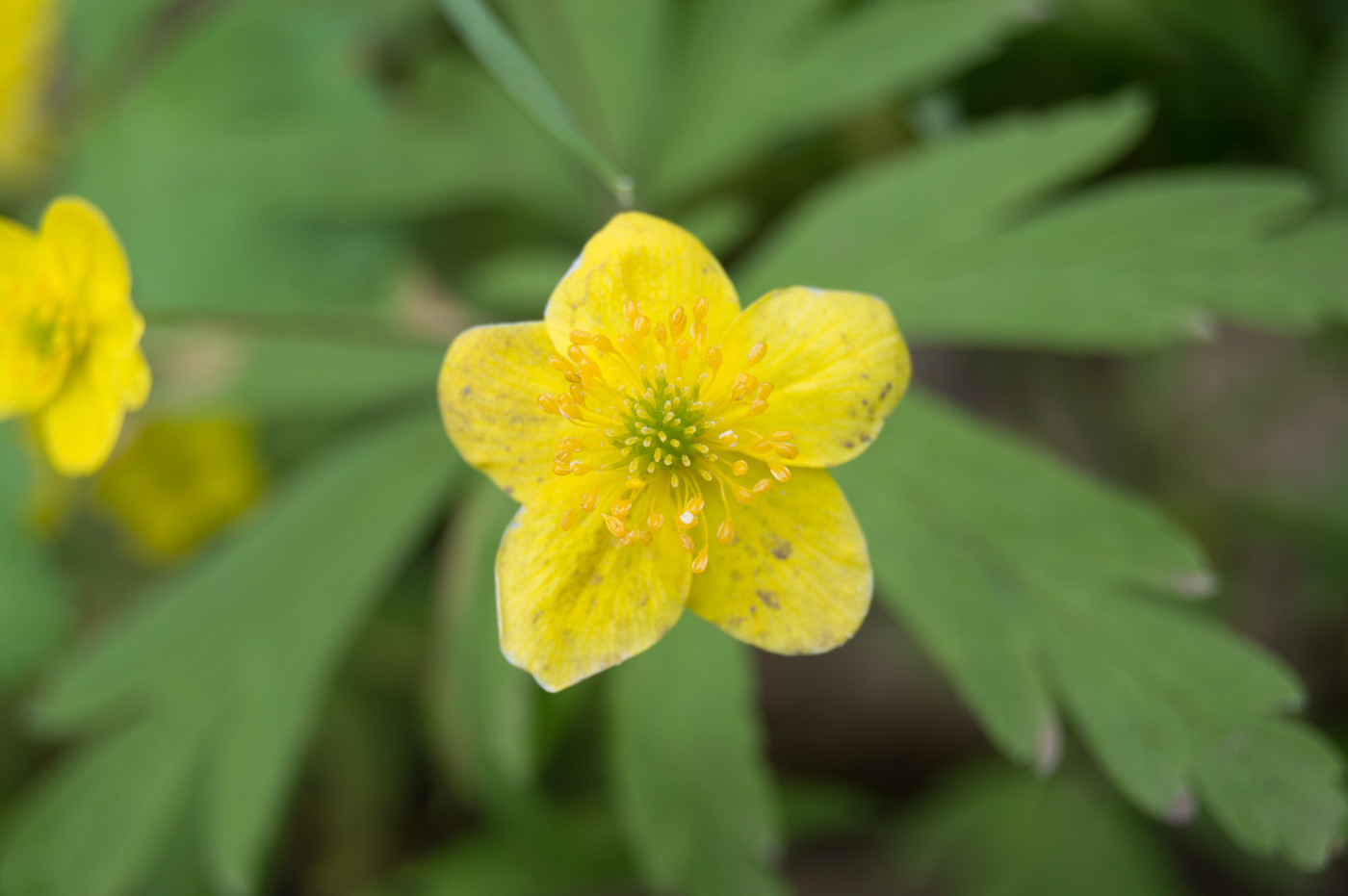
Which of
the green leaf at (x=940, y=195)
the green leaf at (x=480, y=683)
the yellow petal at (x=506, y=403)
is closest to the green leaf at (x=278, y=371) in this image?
the green leaf at (x=480, y=683)

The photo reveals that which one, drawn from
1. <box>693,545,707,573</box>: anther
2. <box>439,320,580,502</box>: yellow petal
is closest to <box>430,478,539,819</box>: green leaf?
<box>439,320,580,502</box>: yellow petal

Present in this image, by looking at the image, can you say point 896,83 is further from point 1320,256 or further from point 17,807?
point 17,807

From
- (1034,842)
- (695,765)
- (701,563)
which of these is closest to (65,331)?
(701,563)

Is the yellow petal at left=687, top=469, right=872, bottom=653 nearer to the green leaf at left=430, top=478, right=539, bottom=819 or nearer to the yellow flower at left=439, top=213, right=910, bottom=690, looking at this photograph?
the yellow flower at left=439, top=213, right=910, bottom=690

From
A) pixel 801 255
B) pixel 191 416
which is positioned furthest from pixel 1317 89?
pixel 191 416

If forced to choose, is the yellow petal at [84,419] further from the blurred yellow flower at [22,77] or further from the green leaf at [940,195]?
the blurred yellow flower at [22,77]
